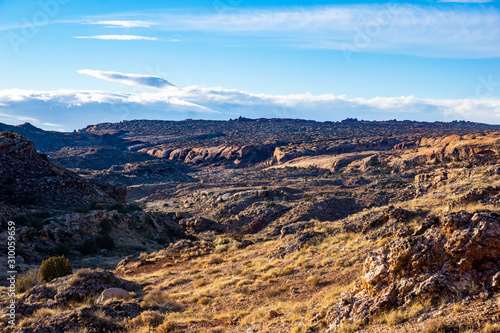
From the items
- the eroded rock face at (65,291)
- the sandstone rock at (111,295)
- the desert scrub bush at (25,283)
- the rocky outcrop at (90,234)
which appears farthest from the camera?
the rocky outcrop at (90,234)

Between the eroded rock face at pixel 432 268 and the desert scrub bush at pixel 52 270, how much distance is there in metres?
13.4

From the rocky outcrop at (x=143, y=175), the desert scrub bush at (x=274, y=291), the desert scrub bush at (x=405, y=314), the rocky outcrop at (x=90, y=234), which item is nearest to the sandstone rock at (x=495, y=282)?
the desert scrub bush at (x=405, y=314)

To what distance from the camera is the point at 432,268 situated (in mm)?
7957

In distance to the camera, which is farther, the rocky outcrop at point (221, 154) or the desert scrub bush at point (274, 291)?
the rocky outcrop at point (221, 154)

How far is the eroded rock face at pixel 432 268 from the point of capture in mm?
7406

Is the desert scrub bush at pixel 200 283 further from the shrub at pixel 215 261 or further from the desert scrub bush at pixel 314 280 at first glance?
the desert scrub bush at pixel 314 280

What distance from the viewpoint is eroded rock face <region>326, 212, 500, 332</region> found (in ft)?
24.3

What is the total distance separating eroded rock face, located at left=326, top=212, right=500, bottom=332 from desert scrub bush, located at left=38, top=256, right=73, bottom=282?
13382 mm

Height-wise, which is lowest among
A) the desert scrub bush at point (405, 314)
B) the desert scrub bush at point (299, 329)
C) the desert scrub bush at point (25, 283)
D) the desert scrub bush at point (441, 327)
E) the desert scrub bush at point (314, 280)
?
the desert scrub bush at point (25, 283)

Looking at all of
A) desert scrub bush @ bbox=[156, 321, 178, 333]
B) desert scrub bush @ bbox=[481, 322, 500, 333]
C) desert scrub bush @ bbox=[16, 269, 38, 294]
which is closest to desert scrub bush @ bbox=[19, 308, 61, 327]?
desert scrub bush @ bbox=[156, 321, 178, 333]

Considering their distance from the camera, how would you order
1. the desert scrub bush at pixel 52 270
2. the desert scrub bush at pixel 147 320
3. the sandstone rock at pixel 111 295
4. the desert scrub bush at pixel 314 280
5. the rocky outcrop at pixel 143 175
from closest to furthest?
the desert scrub bush at pixel 147 320 < the desert scrub bush at pixel 314 280 < the sandstone rock at pixel 111 295 < the desert scrub bush at pixel 52 270 < the rocky outcrop at pixel 143 175

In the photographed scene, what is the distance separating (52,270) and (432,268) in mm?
15619

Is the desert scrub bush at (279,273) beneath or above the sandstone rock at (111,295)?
above

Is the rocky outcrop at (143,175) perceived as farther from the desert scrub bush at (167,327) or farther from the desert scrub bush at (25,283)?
the desert scrub bush at (167,327)
